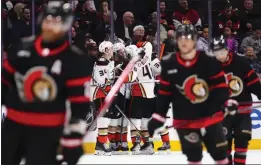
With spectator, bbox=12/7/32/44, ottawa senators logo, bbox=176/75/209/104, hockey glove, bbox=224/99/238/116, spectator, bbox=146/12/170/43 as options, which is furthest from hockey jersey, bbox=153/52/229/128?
spectator, bbox=146/12/170/43

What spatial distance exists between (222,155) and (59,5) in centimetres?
170

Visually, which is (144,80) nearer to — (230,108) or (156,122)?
(230,108)

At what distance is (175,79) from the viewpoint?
188 inches

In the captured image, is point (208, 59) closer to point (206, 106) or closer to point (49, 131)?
point (206, 106)

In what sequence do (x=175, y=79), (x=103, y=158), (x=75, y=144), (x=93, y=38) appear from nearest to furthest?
(x=75, y=144)
(x=175, y=79)
(x=103, y=158)
(x=93, y=38)

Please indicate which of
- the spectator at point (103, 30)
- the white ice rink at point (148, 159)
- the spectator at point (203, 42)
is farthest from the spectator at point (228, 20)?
the white ice rink at point (148, 159)

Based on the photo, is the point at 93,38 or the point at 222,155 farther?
the point at 93,38

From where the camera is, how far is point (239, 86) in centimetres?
577

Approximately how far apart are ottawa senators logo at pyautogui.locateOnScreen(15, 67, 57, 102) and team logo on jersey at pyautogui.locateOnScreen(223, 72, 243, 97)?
2406 mm

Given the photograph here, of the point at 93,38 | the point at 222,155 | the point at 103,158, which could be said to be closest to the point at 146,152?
the point at 103,158

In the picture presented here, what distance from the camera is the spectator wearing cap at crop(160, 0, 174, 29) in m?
9.26

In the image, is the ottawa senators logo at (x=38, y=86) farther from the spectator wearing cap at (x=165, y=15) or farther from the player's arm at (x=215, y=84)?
the spectator wearing cap at (x=165, y=15)

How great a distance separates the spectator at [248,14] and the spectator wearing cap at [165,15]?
965mm

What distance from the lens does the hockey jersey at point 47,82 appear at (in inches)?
142
